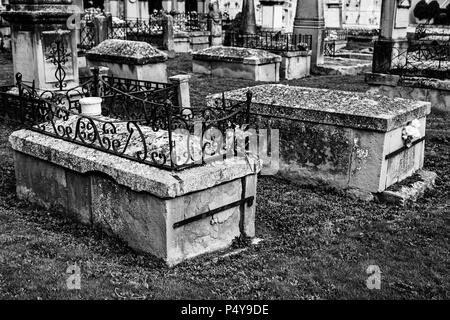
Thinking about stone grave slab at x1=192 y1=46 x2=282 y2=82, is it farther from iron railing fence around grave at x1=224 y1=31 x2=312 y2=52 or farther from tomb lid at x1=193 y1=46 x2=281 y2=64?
iron railing fence around grave at x1=224 y1=31 x2=312 y2=52

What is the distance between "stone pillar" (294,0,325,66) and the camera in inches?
733

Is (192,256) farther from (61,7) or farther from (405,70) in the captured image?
(405,70)

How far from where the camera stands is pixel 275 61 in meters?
16.0

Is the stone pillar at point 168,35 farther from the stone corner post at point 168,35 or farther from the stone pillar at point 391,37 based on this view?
the stone pillar at point 391,37

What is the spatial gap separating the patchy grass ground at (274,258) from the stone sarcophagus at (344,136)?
0.42 m

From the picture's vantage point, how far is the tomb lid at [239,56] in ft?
51.0

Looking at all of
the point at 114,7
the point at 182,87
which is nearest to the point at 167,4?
the point at 114,7

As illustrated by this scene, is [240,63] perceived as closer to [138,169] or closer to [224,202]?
[224,202]

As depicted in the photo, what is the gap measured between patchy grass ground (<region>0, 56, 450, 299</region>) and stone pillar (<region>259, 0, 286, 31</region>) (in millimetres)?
18840

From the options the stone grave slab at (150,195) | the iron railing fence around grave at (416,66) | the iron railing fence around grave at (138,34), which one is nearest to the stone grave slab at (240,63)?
the iron railing fence around grave at (416,66)

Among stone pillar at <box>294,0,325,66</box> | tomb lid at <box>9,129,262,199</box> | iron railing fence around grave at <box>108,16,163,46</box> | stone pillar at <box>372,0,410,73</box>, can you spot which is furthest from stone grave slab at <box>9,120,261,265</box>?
iron railing fence around grave at <box>108,16,163,46</box>

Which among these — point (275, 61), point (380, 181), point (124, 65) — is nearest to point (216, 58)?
point (275, 61)

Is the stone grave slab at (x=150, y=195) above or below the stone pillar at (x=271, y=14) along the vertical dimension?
below

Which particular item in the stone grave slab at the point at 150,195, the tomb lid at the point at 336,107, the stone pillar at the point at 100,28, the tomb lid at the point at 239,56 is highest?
the stone pillar at the point at 100,28
